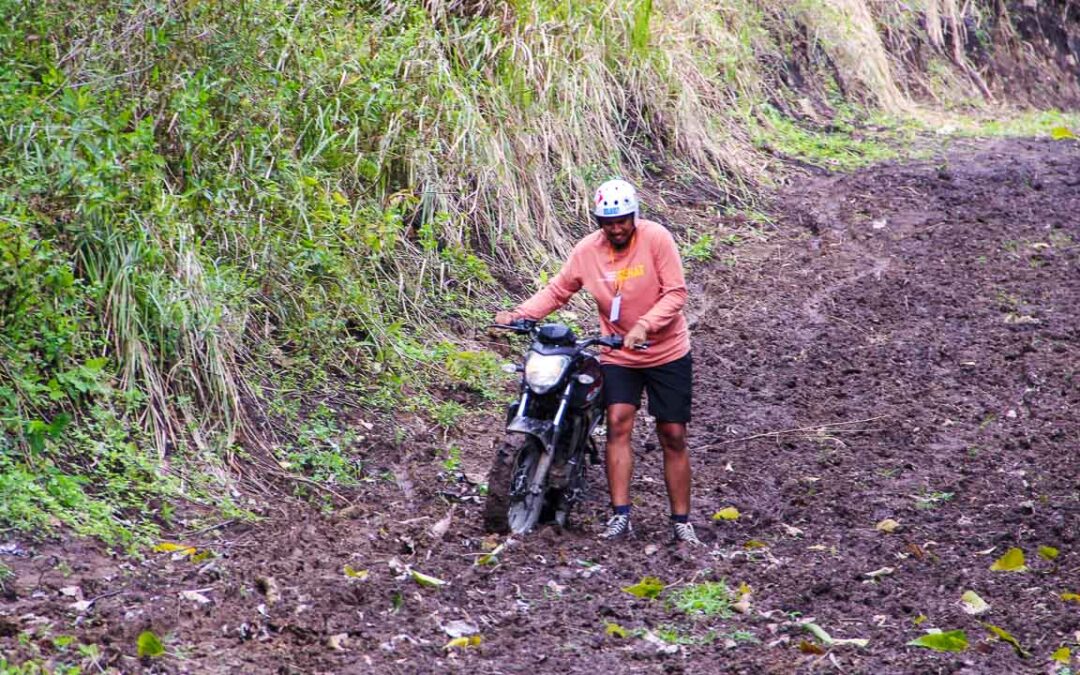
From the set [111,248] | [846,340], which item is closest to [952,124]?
[846,340]

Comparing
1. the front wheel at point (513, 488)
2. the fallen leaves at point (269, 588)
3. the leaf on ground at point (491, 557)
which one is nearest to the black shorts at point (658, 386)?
the front wheel at point (513, 488)

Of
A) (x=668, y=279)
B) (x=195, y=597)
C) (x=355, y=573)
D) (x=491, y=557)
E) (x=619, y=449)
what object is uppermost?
(x=668, y=279)

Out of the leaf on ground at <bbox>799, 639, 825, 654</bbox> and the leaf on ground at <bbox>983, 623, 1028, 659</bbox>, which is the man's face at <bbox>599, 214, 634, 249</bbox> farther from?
the leaf on ground at <bbox>983, 623, 1028, 659</bbox>

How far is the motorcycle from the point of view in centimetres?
703

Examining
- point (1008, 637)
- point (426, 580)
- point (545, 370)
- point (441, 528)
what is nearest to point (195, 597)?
point (426, 580)

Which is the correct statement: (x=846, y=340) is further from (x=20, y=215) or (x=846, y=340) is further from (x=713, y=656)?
(x=20, y=215)

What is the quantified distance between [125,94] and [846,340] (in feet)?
19.7

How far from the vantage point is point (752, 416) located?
9625 mm

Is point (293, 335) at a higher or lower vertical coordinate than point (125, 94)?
lower

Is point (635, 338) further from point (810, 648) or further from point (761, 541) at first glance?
point (810, 648)

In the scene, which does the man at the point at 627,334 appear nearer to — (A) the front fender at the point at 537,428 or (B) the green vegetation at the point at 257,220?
(A) the front fender at the point at 537,428

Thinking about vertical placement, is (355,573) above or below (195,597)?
below

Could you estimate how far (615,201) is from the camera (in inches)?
279

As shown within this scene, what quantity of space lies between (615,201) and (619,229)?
17 cm
